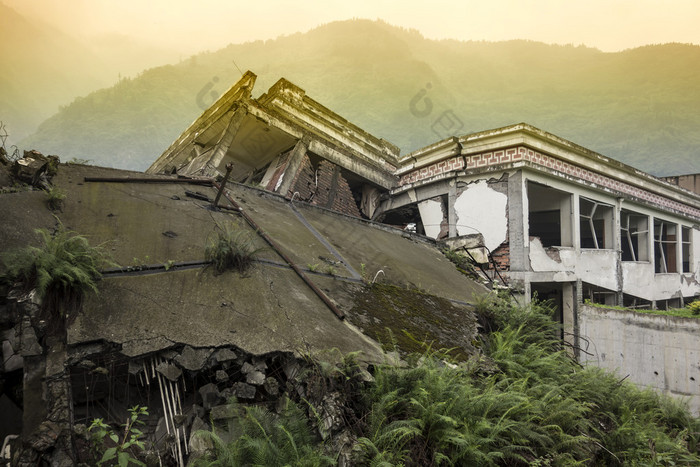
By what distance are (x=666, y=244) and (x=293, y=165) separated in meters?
15.8

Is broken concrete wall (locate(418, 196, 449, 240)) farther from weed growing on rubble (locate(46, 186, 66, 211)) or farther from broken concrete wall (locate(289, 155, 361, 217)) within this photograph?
weed growing on rubble (locate(46, 186, 66, 211))

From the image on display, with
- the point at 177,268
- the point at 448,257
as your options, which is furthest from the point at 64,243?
the point at 448,257

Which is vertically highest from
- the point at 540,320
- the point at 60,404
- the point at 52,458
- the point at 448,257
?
the point at 448,257

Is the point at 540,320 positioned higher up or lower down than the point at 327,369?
higher up

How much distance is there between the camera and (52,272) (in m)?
2.47

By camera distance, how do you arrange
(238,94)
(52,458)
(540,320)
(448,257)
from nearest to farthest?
(52,458) → (540,320) → (448,257) → (238,94)

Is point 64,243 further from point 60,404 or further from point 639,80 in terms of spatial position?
point 639,80

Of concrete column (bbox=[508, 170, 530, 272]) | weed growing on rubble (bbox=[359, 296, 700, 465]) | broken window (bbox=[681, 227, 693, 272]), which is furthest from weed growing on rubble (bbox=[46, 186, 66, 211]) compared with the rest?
broken window (bbox=[681, 227, 693, 272])

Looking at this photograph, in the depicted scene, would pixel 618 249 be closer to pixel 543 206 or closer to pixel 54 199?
pixel 543 206

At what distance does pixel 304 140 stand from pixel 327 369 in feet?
26.4

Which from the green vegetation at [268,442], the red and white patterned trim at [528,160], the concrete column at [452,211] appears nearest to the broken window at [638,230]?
the red and white patterned trim at [528,160]

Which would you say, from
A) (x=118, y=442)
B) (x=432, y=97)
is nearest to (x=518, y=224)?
(x=118, y=442)

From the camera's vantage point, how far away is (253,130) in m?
9.72

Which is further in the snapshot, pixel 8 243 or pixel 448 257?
pixel 448 257
